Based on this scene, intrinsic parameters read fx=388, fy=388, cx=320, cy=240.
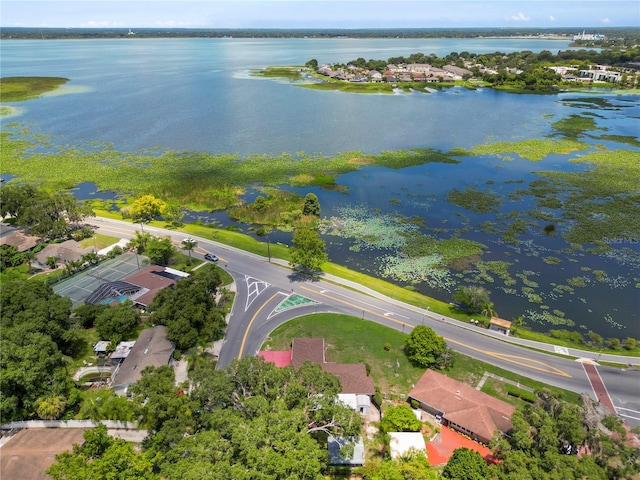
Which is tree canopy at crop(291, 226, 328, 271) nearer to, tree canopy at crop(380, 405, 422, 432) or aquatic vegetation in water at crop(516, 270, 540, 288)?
tree canopy at crop(380, 405, 422, 432)

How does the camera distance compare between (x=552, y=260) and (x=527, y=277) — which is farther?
(x=552, y=260)

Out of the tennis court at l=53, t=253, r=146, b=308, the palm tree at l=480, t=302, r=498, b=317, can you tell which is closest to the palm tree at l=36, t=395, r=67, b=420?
the tennis court at l=53, t=253, r=146, b=308

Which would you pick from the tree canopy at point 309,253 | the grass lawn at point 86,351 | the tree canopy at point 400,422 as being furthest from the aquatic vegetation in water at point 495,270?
the grass lawn at point 86,351

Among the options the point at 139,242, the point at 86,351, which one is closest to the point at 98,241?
the point at 139,242

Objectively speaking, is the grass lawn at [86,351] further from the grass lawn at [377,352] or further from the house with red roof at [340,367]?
the grass lawn at [377,352]

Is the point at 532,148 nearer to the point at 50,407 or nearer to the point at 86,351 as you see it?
the point at 86,351

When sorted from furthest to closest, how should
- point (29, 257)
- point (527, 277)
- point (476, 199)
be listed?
point (476, 199)
point (29, 257)
point (527, 277)
